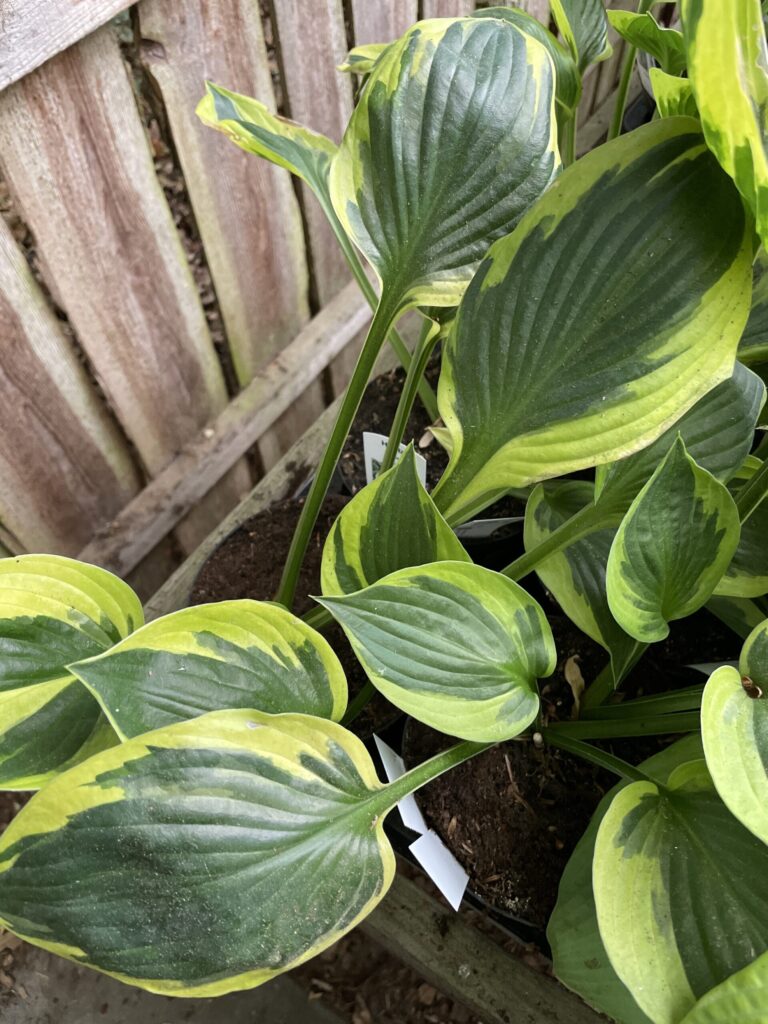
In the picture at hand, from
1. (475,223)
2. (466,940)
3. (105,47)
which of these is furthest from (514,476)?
(105,47)

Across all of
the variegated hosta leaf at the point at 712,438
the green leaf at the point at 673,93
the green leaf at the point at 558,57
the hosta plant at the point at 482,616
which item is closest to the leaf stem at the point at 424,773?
the hosta plant at the point at 482,616

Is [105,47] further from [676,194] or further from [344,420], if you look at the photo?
[676,194]

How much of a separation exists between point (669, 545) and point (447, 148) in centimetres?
30

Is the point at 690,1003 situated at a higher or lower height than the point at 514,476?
lower

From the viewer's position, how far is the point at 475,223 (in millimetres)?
548

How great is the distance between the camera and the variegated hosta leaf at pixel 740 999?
0.36 meters

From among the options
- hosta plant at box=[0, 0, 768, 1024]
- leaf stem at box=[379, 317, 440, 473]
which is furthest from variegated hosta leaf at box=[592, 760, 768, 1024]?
leaf stem at box=[379, 317, 440, 473]

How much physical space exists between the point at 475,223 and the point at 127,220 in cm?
51

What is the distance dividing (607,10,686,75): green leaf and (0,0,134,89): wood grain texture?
18.2 inches

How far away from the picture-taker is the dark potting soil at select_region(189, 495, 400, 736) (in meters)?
0.79

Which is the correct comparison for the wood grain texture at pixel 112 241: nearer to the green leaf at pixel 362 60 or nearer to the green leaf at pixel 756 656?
the green leaf at pixel 362 60

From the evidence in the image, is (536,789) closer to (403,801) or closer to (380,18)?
(403,801)

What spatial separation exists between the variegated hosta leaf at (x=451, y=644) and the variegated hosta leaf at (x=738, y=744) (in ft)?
0.41

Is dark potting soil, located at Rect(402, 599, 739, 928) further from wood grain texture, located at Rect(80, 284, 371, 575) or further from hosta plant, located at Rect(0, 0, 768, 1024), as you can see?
wood grain texture, located at Rect(80, 284, 371, 575)
